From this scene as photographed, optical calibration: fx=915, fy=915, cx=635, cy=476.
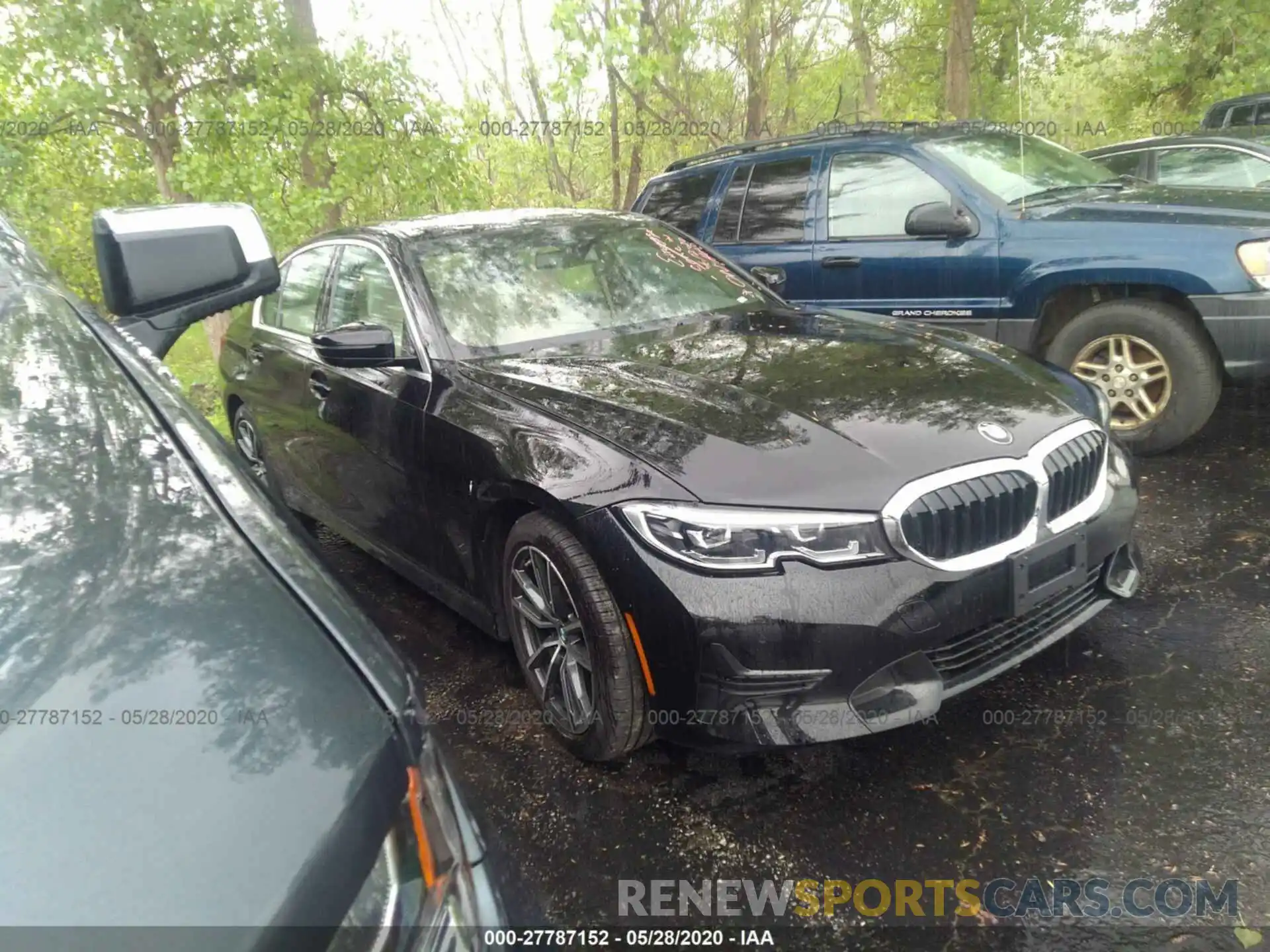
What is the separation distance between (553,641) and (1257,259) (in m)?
3.84

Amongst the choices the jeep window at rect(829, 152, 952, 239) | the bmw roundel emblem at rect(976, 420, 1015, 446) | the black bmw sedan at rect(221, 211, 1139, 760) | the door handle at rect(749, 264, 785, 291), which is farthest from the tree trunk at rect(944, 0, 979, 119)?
the bmw roundel emblem at rect(976, 420, 1015, 446)

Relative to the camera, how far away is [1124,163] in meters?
7.20

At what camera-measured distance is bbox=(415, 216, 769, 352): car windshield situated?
10.9ft

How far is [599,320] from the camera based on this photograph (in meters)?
3.48

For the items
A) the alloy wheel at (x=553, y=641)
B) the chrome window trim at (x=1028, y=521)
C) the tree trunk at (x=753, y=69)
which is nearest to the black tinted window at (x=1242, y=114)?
the tree trunk at (x=753, y=69)

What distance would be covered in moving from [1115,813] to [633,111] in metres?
14.5

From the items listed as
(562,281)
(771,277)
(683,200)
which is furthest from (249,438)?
(683,200)

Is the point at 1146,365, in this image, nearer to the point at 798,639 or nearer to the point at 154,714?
the point at 798,639

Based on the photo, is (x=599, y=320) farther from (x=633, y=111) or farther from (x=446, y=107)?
(x=633, y=111)

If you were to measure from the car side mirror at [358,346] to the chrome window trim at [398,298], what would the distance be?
97 mm

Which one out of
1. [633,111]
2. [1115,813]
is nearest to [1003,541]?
[1115,813]

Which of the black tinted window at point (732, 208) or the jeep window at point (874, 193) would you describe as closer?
the jeep window at point (874, 193)

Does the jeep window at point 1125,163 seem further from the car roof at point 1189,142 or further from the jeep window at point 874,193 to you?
the jeep window at point 874,193

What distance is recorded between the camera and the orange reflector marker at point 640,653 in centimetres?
235
